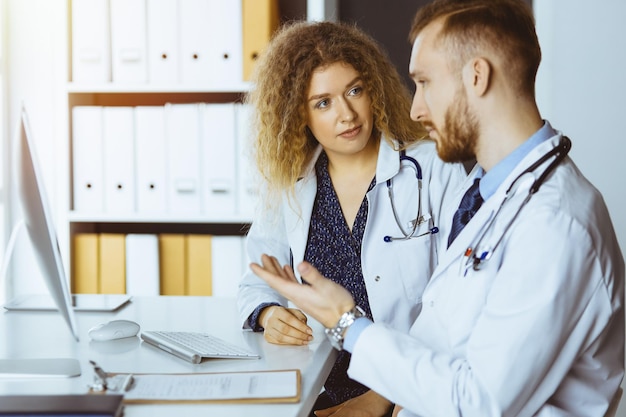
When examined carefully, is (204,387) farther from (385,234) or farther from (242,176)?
(242,176)

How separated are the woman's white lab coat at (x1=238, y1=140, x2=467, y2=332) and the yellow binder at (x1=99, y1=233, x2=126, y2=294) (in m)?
0.84

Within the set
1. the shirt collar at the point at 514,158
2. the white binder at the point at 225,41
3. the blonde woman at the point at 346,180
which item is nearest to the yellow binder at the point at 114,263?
the white binder at the point at 225,41

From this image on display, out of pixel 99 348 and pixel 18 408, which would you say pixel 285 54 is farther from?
pixel 18 408

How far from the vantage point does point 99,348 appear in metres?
1.53

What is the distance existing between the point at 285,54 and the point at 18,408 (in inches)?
45.8

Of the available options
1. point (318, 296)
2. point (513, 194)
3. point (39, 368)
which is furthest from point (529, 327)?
point (39, 368)

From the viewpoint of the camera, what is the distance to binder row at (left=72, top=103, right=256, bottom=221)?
8.51ft

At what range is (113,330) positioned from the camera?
5.20ft

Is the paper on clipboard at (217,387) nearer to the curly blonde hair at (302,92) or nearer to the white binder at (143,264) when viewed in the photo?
the curly blonde hair at (302,92)

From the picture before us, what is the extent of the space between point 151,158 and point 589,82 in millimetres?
1368

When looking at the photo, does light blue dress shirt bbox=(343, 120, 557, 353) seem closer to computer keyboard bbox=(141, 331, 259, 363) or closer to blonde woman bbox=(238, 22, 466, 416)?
computer keyboard bbox=(141, 331, 259, 363)

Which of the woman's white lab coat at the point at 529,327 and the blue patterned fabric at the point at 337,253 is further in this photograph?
the blue patterned fabric at the point at 337,253

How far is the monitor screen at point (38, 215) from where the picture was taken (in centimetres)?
118

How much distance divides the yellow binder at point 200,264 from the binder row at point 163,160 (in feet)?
0.31
